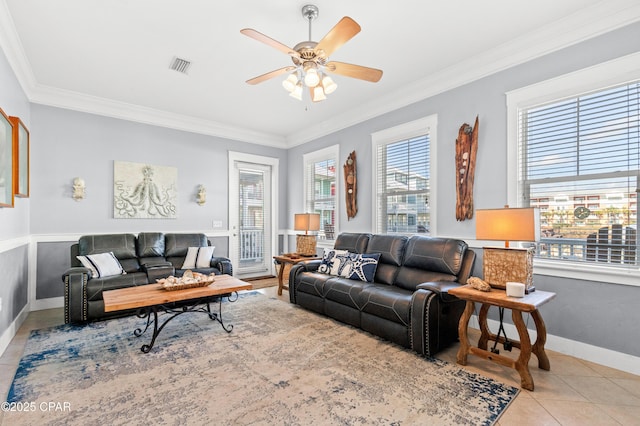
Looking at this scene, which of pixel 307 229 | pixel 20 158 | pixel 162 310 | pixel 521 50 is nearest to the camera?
pixel 521 50

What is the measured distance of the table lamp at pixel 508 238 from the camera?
2.38m

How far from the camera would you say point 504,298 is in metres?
2.30

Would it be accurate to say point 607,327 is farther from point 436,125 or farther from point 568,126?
point 436,125

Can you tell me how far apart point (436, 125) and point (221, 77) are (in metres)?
2.67

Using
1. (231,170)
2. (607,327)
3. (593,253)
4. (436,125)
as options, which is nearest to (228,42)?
(436,125)

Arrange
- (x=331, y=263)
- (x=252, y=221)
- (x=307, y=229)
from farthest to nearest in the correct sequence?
(x=252, y=221)
(x=307, y=229)
(x=331, y=263)

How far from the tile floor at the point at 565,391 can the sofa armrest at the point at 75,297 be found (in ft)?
1.65

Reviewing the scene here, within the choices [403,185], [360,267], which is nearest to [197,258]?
[360,267]

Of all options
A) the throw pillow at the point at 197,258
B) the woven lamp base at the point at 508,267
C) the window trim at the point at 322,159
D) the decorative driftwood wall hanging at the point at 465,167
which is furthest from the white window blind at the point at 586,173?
the throw pillow at the point at 197,258

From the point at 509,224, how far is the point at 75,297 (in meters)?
4.32

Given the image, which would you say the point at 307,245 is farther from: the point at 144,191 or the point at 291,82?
the point at 291,82

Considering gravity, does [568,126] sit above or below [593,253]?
Answer: above

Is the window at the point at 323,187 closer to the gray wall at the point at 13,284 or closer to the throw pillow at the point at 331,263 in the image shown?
the throw pillow at the point at 331,263

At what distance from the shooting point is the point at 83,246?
157 inches
